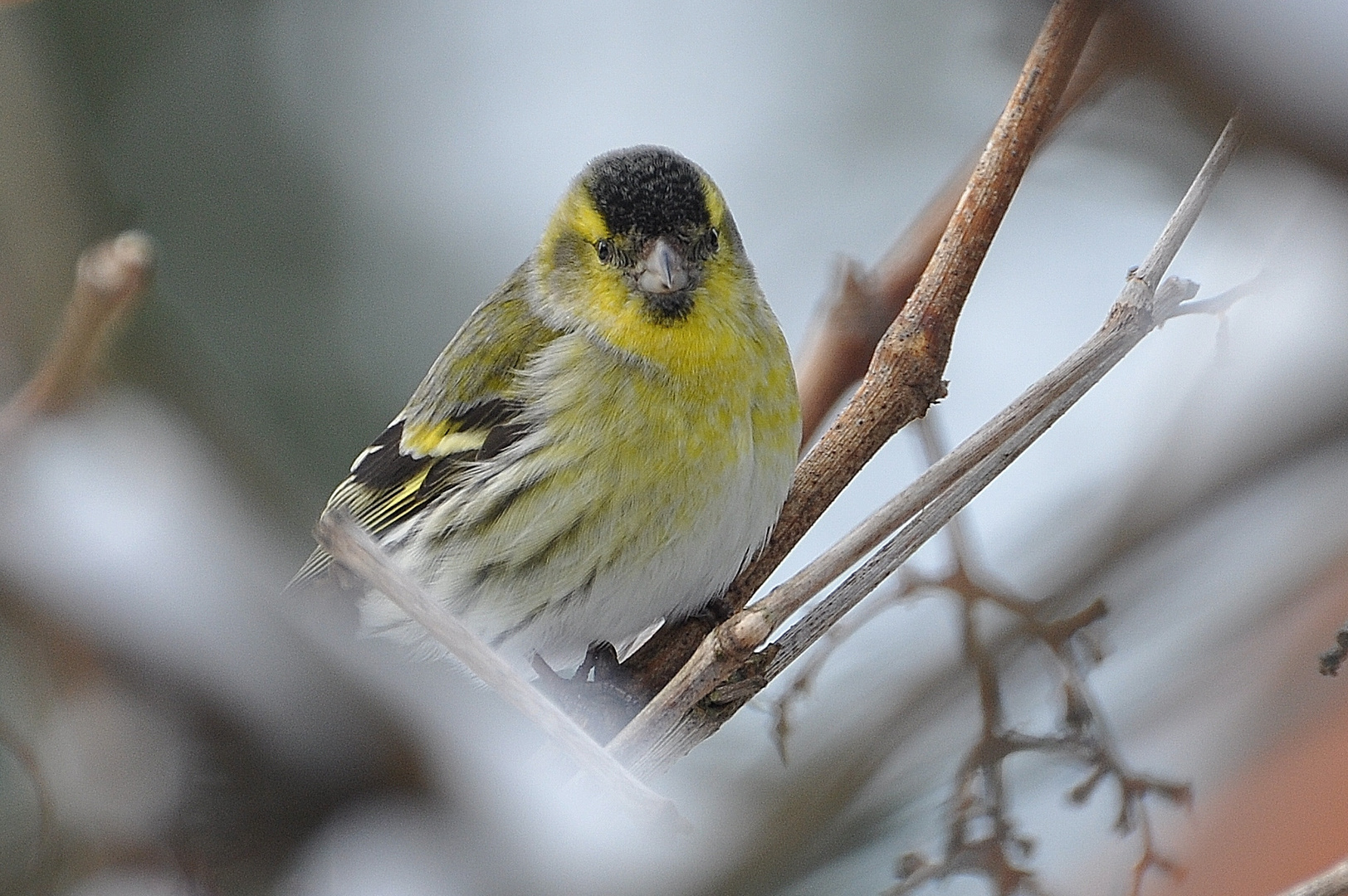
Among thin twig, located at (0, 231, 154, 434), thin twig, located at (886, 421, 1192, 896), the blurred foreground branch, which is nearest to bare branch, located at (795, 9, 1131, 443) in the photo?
thin twig, located at (886, 421, 1192, 896)

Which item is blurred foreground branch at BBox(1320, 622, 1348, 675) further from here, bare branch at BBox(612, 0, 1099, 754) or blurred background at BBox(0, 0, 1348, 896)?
bare branch at BBox(612, 0, 1099, 754)

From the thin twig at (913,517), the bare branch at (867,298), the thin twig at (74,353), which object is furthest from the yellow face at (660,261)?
the thin twig at (74,353)

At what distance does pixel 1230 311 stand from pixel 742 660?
1.61 feet

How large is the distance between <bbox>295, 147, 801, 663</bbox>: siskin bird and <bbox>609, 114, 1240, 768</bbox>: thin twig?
20.3 inches

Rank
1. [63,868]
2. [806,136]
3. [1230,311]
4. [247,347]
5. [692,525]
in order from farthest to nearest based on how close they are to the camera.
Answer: [806,136], [247,347], [692,525], [1230,311], [63,868]

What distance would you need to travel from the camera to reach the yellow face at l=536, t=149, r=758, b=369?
1689mm

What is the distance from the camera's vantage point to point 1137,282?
Result: 1050 mm

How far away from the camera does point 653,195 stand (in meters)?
1.70

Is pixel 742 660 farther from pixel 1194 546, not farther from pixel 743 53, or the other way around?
pixel 743 53

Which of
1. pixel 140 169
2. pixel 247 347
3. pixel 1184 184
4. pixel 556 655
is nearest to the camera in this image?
pixel 1184 184

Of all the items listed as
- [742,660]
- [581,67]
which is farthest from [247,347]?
[742,660]

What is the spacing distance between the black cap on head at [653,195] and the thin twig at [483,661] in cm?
97

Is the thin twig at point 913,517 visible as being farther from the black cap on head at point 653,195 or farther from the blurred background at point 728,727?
the black cap on head at point 653,195

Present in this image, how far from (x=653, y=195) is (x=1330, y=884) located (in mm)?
1229
